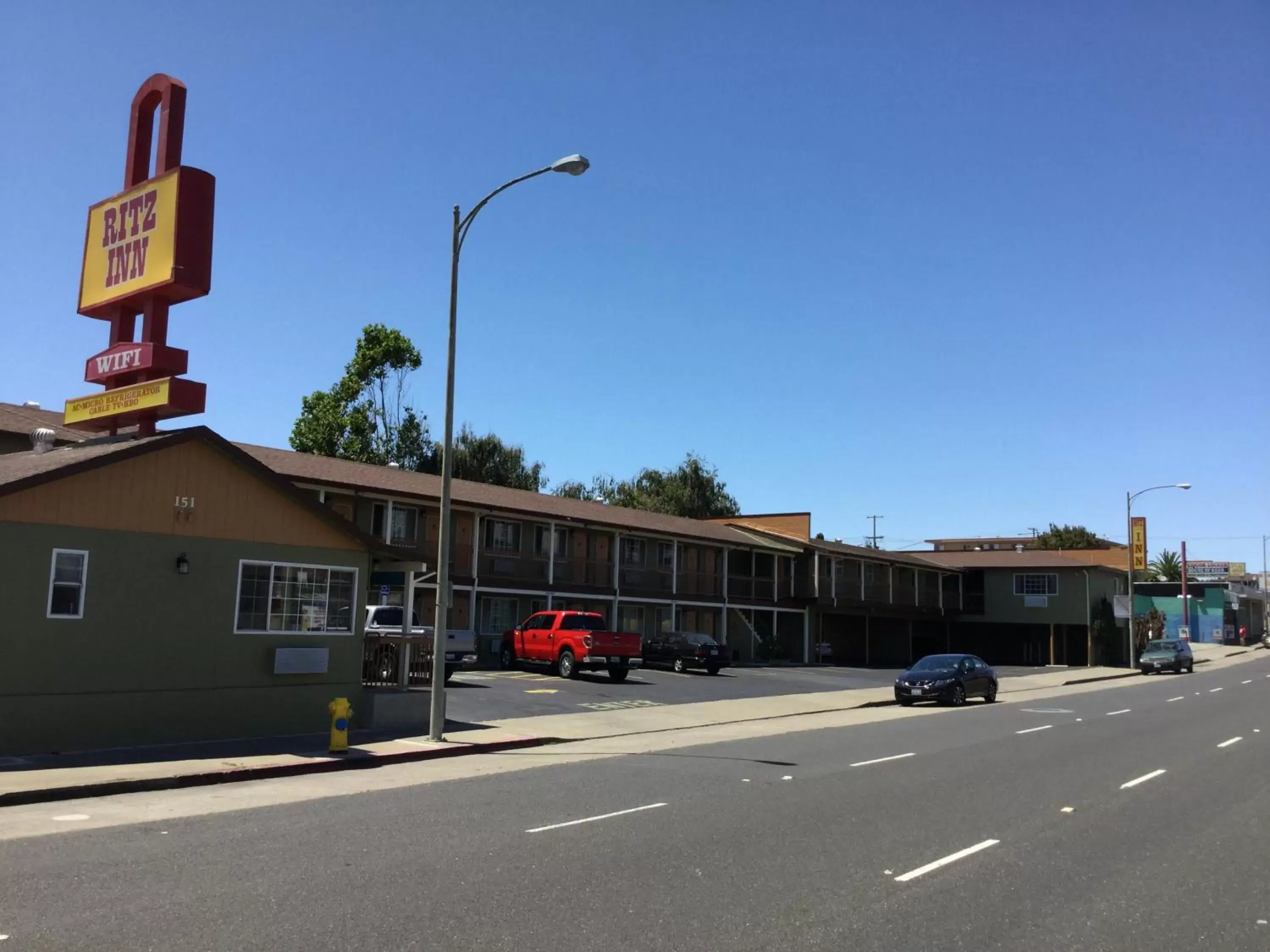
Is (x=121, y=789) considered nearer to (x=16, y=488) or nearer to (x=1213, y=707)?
(x=16, y=488)

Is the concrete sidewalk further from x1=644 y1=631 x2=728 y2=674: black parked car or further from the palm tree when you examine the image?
the palm tree

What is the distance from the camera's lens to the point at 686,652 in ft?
120

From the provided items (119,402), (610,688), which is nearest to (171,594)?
(119,402)

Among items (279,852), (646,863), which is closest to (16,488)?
(279,852)

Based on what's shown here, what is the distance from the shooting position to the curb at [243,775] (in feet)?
38.3

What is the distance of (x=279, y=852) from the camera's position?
29.1 ft

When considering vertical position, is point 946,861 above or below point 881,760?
above

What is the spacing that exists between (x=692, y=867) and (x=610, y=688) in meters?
20.8

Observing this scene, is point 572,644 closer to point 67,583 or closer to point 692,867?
point 67,583

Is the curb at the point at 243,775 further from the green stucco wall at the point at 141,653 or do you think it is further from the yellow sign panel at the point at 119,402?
the yellow sign panel at the point at 119,402

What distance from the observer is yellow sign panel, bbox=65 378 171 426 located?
54.6ft

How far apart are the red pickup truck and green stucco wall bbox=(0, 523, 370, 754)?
12.7 m

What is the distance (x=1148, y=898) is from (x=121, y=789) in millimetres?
10833

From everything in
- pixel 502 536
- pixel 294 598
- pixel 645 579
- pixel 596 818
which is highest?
pixel 502 536
